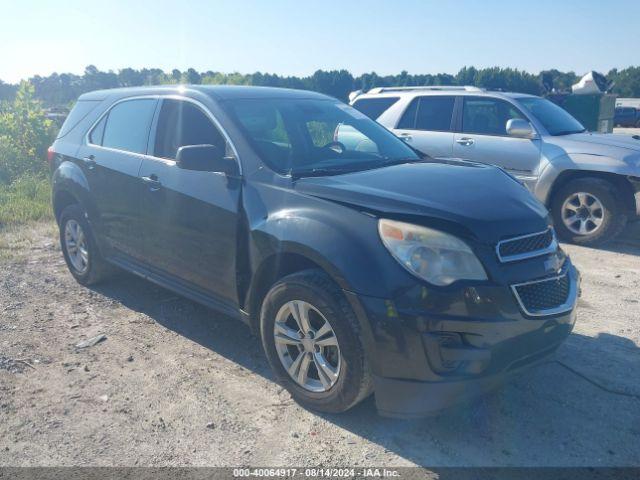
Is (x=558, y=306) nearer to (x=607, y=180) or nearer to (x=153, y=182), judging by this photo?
(x=153, y=182)

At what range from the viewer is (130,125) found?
196 inches

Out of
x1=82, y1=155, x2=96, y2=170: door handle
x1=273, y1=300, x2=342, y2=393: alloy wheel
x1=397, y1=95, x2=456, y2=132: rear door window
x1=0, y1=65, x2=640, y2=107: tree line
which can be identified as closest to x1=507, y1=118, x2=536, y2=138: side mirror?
x1=397, y1=95, x2=456, y2=132: rear door window

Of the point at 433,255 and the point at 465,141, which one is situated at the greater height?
the point at 465,141

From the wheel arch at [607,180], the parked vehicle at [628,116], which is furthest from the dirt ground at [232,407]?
the parked vehicle at [628,116]

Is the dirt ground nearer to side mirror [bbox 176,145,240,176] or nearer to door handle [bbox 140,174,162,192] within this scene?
door handle [bbox 140,174,162,192]

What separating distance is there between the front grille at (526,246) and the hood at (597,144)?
418 centimetres

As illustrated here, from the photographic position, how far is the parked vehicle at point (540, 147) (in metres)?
6.98

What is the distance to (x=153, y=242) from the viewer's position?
454 cm

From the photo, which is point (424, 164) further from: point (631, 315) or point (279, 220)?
point (631, 315)

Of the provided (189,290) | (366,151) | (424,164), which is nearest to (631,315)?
(424,164)

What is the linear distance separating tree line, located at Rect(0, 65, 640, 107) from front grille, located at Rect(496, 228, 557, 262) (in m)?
19.2

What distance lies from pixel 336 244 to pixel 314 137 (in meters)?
1.45

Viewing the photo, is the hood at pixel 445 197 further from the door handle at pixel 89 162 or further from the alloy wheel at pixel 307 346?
the door handle at pixel 89 162

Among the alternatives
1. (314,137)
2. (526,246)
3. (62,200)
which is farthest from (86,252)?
(526,246)
